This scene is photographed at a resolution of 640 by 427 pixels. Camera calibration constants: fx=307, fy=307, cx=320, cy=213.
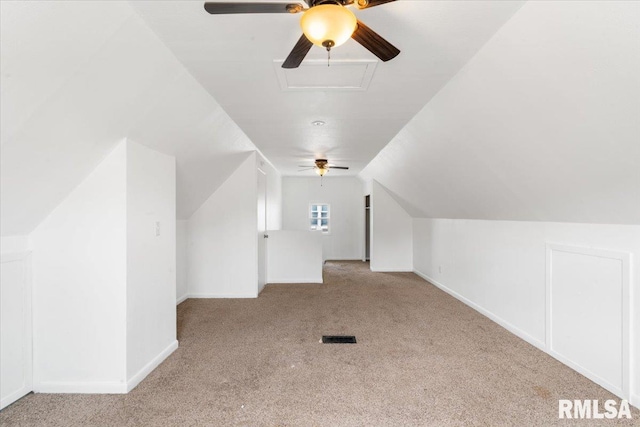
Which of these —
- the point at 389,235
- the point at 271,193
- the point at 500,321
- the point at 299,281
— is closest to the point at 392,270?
the point at 389,235

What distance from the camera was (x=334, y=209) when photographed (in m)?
8.74

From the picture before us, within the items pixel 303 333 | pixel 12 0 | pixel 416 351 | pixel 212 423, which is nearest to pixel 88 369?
pixel 212 423

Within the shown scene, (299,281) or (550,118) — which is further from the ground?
(550,118)

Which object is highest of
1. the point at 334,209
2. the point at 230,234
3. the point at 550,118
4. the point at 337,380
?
the point at 550,118

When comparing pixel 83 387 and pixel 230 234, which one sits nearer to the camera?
pixel 83 387

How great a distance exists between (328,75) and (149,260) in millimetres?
2110

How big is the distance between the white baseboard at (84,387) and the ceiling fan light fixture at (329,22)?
8.85 feet

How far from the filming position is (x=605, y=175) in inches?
80.0

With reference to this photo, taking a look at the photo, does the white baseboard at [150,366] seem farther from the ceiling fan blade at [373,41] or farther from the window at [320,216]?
the window at [320,216]

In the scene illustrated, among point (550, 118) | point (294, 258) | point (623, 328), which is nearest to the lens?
point (550, 118)

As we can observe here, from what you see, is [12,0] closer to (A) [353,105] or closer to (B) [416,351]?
(A) [353,105]

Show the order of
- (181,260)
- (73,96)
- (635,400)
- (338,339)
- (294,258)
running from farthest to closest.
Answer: (294,258)
(181,260)
(338,339)
(635,400)
(73,96)

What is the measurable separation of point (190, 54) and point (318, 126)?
178cm

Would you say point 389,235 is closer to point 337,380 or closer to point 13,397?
point 337,380
